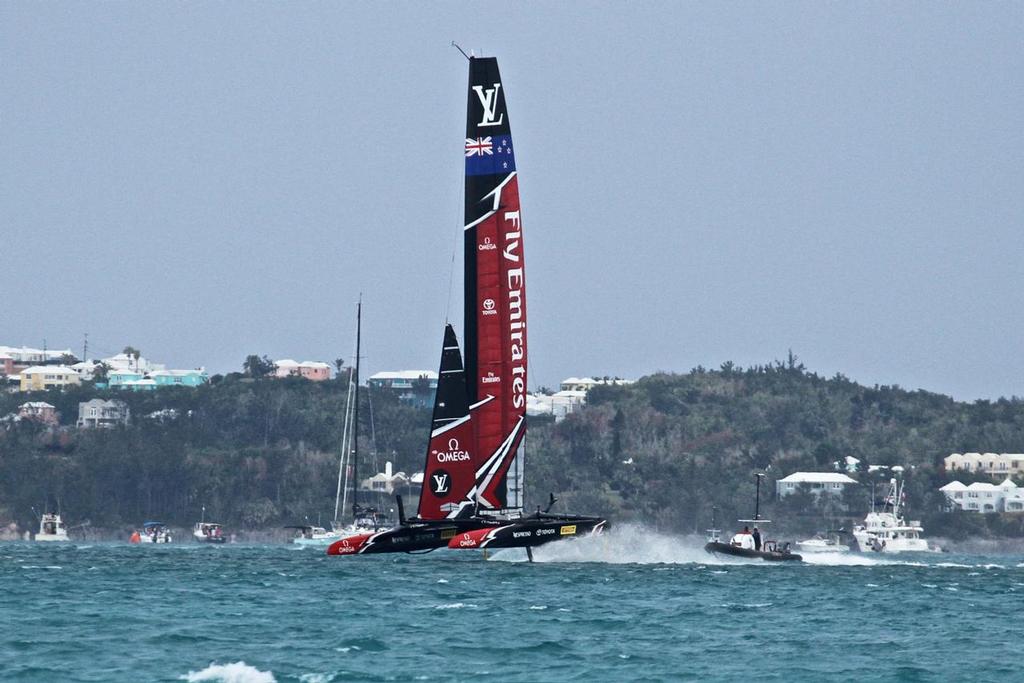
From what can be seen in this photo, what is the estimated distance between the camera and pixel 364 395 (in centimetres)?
17288

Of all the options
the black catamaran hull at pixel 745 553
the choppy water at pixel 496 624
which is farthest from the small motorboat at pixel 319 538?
the choppy water at pixel 496 624

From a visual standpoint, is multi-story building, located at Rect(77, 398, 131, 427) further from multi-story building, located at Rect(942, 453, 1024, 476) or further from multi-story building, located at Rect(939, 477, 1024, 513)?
multi-story building, located at Rect(942, 453, 1024, 476)

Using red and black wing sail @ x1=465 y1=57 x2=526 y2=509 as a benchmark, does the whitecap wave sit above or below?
below

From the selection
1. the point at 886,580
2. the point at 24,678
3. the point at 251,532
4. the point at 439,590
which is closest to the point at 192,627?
the point at 24,678

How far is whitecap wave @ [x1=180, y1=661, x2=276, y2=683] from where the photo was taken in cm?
2967

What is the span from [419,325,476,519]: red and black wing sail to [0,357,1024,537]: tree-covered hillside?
96.7 m

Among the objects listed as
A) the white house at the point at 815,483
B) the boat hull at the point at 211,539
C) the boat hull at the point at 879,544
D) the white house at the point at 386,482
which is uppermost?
the white house at the point at 815,483

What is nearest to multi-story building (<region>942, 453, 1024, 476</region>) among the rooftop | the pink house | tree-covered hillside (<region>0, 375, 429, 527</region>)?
the rooftop

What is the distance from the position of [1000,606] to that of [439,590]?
15.1 meters

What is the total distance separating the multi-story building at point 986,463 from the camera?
17762 centimetres

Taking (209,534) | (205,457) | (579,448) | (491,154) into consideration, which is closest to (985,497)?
(579,448)

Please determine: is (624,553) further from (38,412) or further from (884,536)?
(38,412)

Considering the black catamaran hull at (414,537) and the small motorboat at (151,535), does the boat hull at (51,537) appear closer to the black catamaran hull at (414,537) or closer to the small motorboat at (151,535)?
the small motorboat at (151,535)

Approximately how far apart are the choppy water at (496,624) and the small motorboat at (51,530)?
84.7 metres
